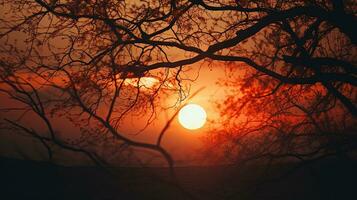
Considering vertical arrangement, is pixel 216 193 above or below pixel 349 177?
below

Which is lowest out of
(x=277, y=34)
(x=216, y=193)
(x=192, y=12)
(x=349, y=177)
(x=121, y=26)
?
(x=216, y=193)

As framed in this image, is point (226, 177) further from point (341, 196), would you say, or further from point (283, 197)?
point (341, 196)

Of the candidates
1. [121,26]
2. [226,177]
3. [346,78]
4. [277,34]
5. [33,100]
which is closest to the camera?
[346,78]

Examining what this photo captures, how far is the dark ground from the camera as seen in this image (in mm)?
11974

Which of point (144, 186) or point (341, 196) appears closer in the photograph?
point (341, 196)

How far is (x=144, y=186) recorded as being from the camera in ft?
44.4

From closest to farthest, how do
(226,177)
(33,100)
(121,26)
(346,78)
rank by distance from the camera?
1. (346,78)
2. (121,26)
3. (226,177)
4. (33,100)

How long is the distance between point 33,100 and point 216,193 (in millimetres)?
6631

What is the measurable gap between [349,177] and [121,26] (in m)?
8.65

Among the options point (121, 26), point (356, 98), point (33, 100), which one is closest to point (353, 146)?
point (356, 98)

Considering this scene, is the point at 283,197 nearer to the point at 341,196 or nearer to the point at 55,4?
the point at 341,196

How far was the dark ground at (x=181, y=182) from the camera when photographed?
11974 millimetres

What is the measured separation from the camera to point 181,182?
540 inches

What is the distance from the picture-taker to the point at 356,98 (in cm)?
1019
